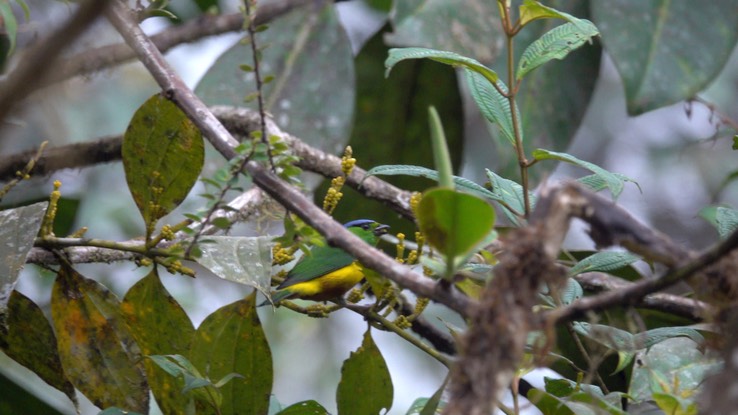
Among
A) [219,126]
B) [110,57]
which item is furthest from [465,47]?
[219,126]

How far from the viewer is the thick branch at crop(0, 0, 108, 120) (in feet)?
1.17

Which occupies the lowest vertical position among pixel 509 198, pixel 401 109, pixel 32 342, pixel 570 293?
pixel 401 109

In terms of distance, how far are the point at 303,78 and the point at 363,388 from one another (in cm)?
140

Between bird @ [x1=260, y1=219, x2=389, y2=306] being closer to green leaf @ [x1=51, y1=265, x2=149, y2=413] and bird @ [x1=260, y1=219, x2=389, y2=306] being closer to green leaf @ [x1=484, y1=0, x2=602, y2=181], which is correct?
Answer: green leaf @ [x1=51, y1=265, x2=149, y2=413]

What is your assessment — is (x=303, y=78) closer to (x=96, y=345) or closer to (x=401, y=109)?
(x=401, y=109)

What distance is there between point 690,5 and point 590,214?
157 cm

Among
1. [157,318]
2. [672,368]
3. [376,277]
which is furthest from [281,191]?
[672,368]

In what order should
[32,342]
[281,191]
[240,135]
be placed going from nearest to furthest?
[281,191], [32,342], [240,135]

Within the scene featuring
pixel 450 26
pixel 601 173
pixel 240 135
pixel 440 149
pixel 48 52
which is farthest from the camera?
pixel 450 26

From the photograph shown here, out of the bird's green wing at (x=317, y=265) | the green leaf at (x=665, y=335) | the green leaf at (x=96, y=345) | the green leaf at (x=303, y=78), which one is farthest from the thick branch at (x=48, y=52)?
the green leaf at (x=303, y=78)

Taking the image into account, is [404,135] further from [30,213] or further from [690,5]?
[30,213]

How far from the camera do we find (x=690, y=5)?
6.57ft

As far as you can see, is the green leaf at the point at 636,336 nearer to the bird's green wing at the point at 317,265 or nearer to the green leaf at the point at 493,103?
the green leaf at the point at 493,103

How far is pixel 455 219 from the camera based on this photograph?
0.67 m
